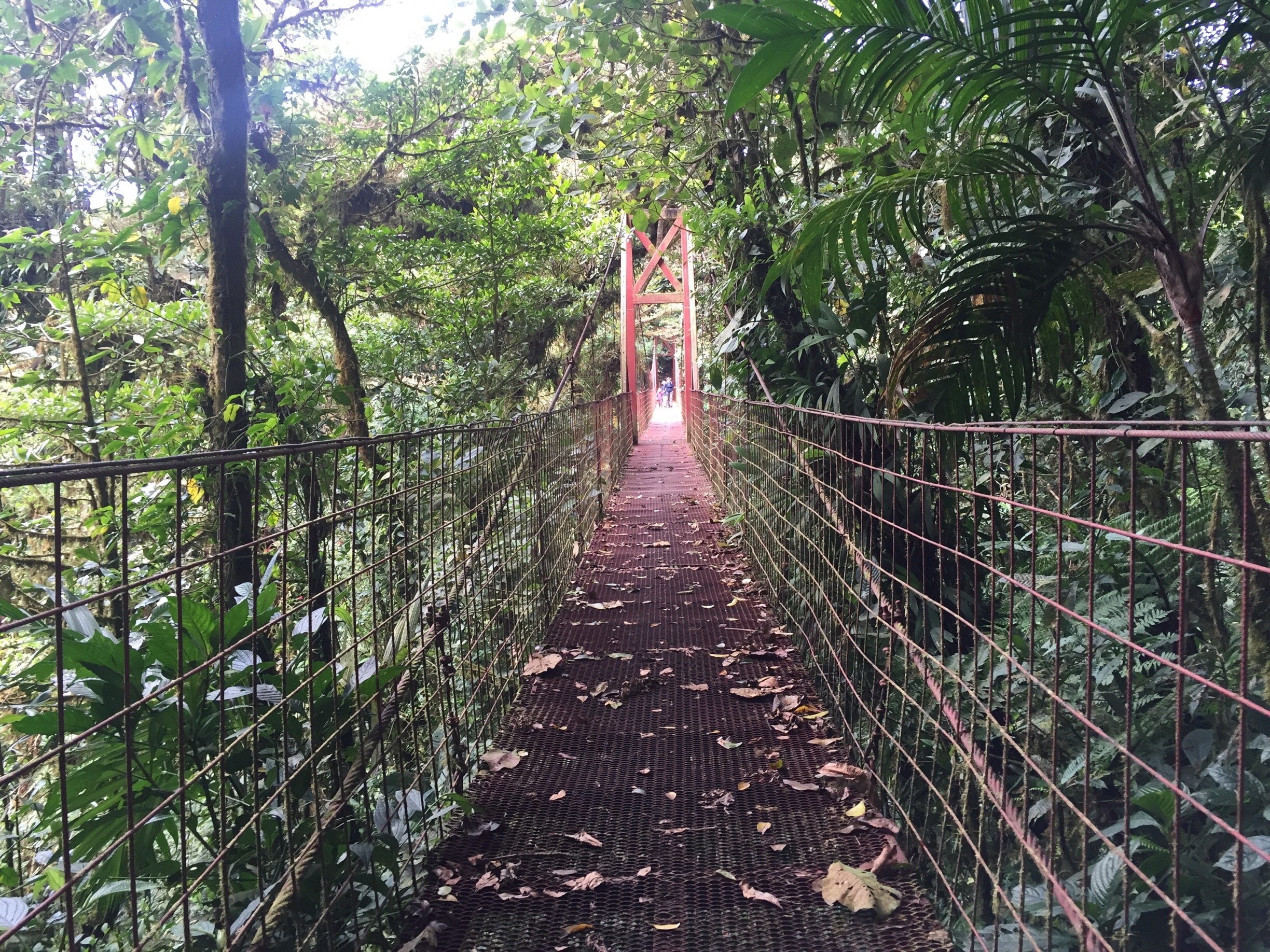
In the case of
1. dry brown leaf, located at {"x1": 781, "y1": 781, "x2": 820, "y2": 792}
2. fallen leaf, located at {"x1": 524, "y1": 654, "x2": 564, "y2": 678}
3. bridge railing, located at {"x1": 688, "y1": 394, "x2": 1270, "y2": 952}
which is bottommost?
dry brown leaf, located at {"x1": 781, "y1": 781, "x2": 820, "y2": 792}

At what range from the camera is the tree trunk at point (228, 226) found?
329 centimetres

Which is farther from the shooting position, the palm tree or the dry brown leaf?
the dry brown leaf

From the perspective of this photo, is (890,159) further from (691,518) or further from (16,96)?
(16,96)

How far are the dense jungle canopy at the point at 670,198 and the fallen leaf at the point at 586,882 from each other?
158 centimetres

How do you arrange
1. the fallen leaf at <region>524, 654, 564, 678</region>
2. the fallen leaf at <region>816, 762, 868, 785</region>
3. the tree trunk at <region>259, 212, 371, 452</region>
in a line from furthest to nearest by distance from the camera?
1. the tree trunk at <region>259, 212, 371, 452</region>
2. the fallen leaf at <region>524, 654, 564, 678</region>
3. the fallen leaf at <region>816, 762, 868, 785</region>

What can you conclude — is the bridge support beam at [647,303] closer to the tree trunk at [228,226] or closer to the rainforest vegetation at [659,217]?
the rainforest vegetation at [659,217]

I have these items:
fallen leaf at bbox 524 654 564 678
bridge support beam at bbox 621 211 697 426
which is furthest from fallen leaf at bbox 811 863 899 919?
bridge support beam at bbox 621 211 697 426

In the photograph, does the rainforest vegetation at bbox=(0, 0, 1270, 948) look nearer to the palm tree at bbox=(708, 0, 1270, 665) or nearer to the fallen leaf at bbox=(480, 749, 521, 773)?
the palm tree at bbox=(708, 0, 1270, 665)

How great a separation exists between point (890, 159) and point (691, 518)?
12.8 feet

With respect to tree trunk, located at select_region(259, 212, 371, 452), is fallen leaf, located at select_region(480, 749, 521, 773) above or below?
below

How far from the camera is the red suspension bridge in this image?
127 cm

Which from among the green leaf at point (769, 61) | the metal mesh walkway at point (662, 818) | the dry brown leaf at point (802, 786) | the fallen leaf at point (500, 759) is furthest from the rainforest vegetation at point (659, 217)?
the fallen leaf at point (500, 759)

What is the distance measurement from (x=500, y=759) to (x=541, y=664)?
82 centimetres

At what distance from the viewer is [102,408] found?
14.0 feet
